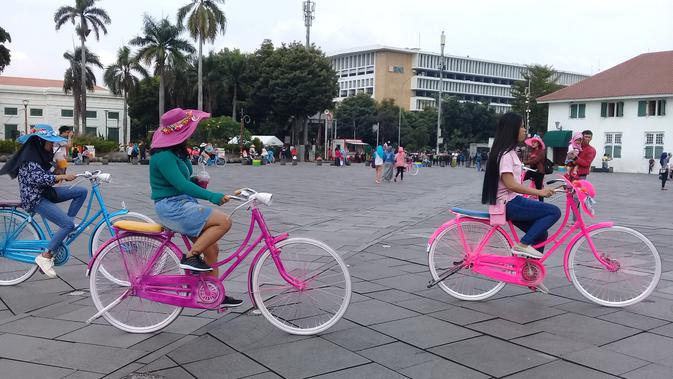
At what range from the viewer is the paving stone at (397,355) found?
12.7 feet

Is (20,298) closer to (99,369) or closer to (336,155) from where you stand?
(99,369)

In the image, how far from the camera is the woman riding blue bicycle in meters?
5.62

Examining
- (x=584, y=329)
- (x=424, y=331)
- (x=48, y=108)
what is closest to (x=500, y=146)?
(x=584, y=329)

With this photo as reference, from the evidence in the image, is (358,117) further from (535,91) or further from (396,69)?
(396,69)

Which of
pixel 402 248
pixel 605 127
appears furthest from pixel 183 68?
pixel 402 248

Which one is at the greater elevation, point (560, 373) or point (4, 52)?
point (4, 52)

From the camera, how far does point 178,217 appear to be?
14.1ft

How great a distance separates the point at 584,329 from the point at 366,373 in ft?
6.27

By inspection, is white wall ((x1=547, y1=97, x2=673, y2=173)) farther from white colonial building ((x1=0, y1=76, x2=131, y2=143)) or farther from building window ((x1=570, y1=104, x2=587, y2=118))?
white colonial building ((x1=0, y1=76, x2=131, y2=143))

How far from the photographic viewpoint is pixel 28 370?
3.75 m

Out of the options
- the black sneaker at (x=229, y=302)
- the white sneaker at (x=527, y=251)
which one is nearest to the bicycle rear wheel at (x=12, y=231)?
the black sneaker at (x=229, y=302)

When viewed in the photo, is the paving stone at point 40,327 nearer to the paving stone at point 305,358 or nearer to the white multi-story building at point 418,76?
the paving stone at point 305,358

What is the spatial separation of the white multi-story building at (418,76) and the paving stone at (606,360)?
108529 millimetres

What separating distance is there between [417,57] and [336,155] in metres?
80.2
